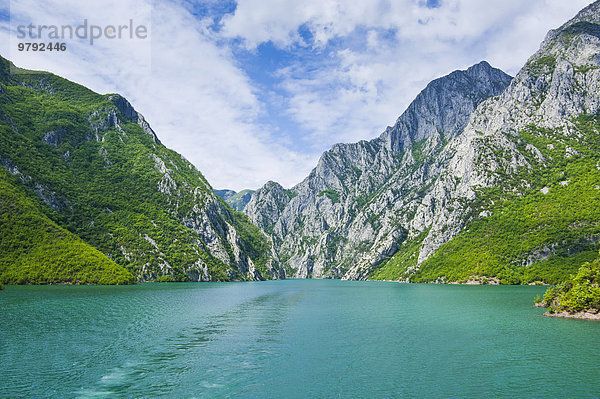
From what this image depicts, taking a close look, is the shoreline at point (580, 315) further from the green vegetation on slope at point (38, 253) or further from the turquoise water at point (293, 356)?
the green vegetation on slope at point (38, 253)

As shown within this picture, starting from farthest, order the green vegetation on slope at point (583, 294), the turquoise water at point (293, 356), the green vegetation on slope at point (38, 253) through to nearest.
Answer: the green vegetation on slope at point (38, 253) → the green vegetation on slope at point (583, 294) → the turquoise water at point (293, 356)

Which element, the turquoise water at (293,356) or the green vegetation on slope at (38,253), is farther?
the green vegetation on slope at (38,253)

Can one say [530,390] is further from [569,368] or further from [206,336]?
[206,336]

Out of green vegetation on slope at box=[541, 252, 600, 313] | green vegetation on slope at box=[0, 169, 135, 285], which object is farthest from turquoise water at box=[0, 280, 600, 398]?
green vegetation on slope at box=[0, 169, 135, 285]

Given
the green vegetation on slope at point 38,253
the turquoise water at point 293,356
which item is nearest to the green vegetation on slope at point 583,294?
the turquoise water at point 293,356

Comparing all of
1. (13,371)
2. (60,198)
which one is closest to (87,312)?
(13,371)

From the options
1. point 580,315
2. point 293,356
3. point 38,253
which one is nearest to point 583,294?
point 580,315

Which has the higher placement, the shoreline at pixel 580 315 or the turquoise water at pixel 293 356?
the turquoise water at pixel 293 356

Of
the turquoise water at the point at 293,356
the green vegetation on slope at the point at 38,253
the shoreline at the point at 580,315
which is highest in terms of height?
the green vegetation on slope at the point at 38,253

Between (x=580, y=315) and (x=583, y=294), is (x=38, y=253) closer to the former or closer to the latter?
(x=580, y=315)
